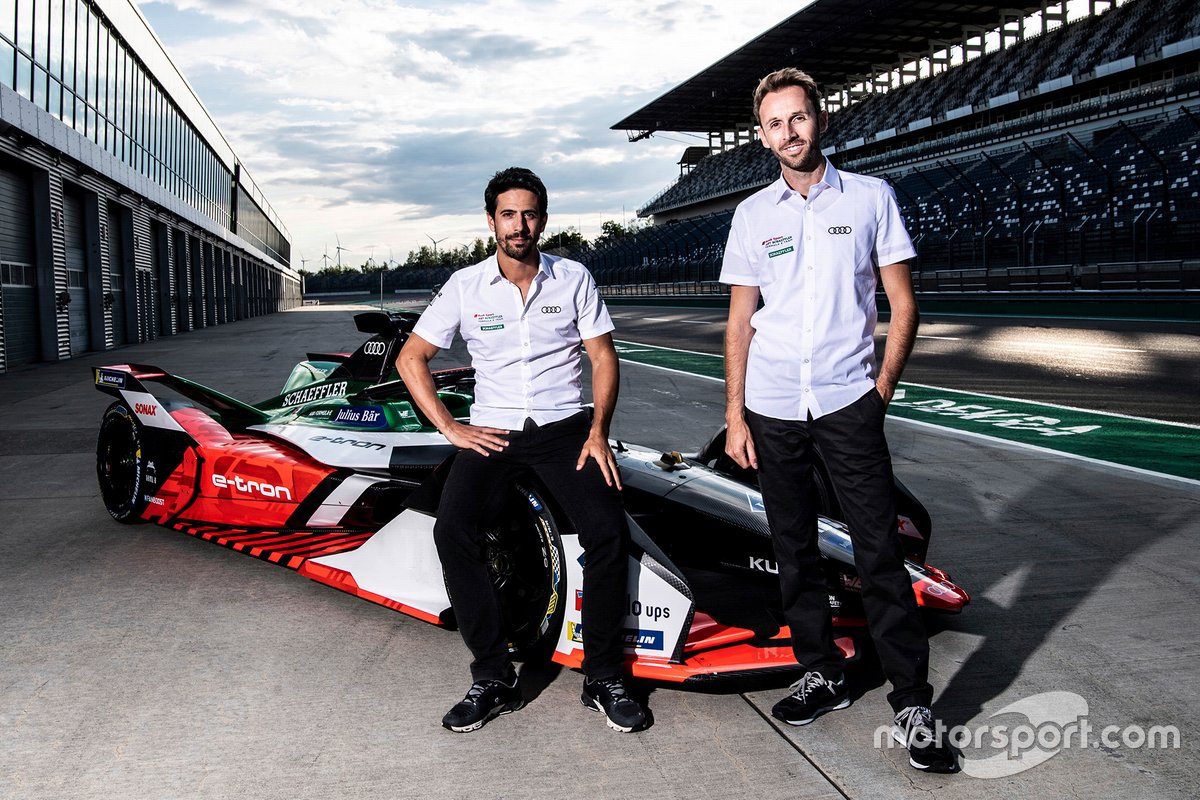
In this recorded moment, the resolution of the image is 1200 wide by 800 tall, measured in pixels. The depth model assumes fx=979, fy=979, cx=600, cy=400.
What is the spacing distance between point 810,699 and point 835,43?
6070 cm

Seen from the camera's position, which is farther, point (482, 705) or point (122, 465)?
point (122, 465)

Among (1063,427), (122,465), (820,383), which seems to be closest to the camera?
(820,383)

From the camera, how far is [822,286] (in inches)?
114

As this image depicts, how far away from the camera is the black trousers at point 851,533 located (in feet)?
9.21

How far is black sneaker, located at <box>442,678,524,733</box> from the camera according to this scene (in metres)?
2.93

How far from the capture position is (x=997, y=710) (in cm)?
299

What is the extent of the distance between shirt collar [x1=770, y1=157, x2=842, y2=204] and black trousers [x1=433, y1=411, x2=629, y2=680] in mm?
946

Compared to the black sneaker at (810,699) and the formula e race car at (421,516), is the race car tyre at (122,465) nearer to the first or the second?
the formula e race car at (421,516)

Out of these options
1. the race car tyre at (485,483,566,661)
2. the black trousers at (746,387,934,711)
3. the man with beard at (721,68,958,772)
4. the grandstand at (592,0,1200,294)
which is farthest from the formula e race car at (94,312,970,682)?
the grandstand at (592,0,1200,294)

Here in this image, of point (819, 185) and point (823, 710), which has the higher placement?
point (819, 185)

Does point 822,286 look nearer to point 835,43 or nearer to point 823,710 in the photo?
point 823,710

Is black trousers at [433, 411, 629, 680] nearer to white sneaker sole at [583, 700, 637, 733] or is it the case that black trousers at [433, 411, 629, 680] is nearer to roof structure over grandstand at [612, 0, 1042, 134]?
white sneaker sole at [583, 700, 637, 733]

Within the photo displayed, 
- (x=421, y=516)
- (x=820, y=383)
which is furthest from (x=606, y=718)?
(x=820, y=383)

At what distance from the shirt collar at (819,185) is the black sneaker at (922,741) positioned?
1.52 meters
